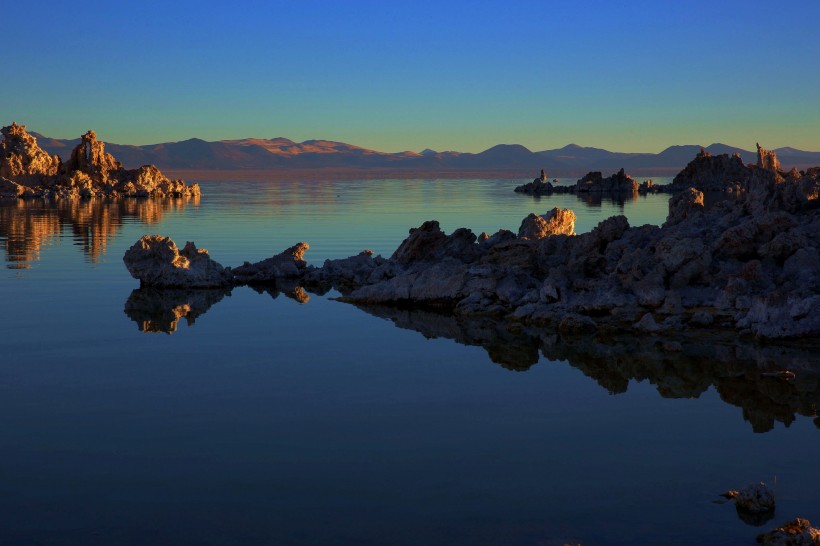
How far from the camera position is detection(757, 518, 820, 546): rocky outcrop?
8.80 metres

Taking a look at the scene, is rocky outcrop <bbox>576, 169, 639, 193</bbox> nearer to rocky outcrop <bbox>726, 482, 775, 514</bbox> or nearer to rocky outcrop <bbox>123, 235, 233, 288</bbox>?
rocky outcrop <bbox>123, 235, 233, 288</bbox>

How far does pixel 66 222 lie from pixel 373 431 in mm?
44913

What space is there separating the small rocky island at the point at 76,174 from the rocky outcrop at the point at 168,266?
68325mm

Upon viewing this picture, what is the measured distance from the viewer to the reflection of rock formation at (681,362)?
1449 centimetres

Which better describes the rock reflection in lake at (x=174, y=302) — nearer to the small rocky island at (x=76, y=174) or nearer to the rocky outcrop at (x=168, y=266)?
the rocky outcrop at (x=168, y=266)

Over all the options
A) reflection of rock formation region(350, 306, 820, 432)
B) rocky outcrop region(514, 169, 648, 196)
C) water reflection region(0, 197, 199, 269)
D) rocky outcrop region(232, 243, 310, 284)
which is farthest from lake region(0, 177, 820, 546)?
rocky outcrop region(514, 169, 648, 196)

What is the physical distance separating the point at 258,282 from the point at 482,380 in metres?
12.8

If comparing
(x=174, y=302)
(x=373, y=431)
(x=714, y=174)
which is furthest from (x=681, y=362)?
(x=714, y=174)

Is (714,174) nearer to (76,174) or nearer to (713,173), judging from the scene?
(713,173)

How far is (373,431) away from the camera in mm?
12516

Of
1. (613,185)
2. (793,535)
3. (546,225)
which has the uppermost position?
(613,185)

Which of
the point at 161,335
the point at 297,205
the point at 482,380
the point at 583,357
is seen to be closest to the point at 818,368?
the point at 583,357

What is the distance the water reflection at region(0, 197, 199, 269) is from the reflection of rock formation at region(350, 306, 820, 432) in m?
17.9

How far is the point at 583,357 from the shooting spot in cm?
1734
